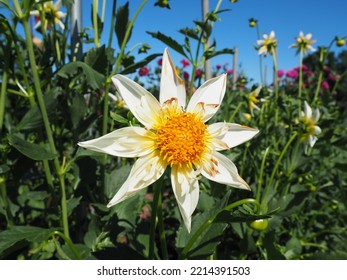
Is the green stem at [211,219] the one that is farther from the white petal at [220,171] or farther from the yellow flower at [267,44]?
the yellow flower at [267,44]

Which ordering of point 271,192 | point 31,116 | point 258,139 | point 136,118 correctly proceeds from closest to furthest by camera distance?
1. point 136,118
2. point 31,116
3. point 271,192
4. point 258,139

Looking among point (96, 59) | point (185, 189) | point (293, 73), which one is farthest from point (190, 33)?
point (293, 73)

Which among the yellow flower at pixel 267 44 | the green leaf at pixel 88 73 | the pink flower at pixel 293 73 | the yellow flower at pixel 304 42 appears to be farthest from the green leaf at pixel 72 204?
the pink flower at pixel 293 73

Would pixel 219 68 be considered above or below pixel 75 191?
above

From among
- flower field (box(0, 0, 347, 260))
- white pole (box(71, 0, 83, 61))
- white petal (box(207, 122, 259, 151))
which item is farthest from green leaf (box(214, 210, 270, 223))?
white pole (box(71, 0, 83, 61))

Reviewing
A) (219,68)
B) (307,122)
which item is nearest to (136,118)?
(307,122)
